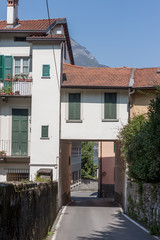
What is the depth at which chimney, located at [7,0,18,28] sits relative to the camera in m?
27.2

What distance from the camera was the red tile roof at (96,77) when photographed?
83.1 ft

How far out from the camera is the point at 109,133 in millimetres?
25625

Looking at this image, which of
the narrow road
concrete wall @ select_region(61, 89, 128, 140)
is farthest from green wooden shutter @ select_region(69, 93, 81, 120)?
the narrow road

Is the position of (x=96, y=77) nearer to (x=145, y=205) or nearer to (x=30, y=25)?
(x=30, y=25)

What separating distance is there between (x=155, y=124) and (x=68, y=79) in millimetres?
11574

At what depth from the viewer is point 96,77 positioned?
88.3 feet

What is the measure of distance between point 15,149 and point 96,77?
22.8 ft

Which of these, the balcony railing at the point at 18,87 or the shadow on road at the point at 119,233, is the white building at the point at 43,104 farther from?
the shadow on road at the point at 119,233

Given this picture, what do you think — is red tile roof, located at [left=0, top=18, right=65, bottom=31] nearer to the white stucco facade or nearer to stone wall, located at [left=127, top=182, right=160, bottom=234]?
the white stucco facade

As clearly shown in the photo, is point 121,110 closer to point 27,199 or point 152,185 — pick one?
point 152,185

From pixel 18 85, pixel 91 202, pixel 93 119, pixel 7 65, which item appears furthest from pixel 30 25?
pixel 91 202

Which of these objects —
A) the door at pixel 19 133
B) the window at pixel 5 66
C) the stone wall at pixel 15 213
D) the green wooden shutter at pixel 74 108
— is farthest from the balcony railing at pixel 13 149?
the stone wall at pixel 15 213

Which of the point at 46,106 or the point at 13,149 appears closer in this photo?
the point at 46,106

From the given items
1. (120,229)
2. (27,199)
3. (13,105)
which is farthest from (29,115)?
(27,199)
